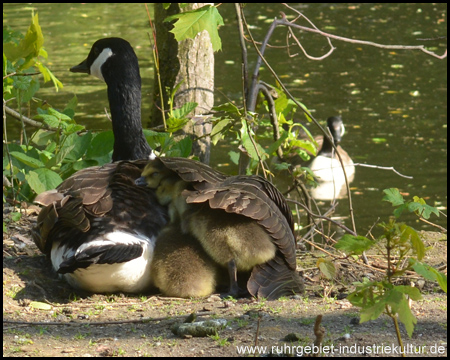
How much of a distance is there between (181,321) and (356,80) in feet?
34.8

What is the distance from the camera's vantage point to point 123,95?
6121 mm

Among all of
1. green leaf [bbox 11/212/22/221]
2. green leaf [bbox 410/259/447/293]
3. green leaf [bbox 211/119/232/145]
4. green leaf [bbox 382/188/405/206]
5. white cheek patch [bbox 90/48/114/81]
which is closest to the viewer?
green leaf [bbox 410/259/447/293]

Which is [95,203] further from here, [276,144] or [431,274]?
[276,144]

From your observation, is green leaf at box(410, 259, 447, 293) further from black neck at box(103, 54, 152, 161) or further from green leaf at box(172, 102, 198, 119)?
green leaf at box(172, 102, 198, 119)

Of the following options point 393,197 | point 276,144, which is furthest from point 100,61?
point 393,197

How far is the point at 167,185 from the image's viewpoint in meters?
4.79

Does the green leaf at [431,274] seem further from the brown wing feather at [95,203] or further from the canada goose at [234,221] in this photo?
the brown wing feather at [95,203]

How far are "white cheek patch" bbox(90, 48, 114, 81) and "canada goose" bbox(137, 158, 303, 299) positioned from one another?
6.14 feet

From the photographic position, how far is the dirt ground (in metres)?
3.47

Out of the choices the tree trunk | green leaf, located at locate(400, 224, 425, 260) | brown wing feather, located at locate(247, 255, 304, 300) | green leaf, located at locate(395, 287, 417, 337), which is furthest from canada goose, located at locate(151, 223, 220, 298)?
the tree trunk

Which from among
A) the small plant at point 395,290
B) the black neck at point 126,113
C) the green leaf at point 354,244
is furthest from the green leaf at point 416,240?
the black neck at point 126,113

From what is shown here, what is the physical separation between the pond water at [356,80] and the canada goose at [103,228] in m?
3.17

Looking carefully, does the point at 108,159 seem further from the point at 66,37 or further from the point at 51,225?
the point at 66,37

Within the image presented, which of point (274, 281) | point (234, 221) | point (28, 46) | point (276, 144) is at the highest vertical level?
point (28, 46)
